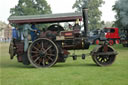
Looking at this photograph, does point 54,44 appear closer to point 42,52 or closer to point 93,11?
point 42,52

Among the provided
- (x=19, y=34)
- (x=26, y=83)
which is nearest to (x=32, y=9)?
(x=19, y=34)

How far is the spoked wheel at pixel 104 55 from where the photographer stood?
9.29 metres

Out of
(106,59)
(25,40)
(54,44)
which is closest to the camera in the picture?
(54,44)

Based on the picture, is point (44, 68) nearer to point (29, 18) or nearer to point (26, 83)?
point (29, 18)

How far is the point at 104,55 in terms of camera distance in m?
9.43

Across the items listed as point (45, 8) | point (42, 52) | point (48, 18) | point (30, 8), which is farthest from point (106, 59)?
point (45, 8)

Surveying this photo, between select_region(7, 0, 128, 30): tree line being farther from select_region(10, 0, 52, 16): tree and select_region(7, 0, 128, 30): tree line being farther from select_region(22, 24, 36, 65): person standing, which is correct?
select_region(22, 24, 36, 65): person standing

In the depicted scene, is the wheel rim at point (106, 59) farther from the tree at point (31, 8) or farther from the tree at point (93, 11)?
the tree at point (93, 11)

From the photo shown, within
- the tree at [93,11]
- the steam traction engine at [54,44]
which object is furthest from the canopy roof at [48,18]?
the tree at [93,11]

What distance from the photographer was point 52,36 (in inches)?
364

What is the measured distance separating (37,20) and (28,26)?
1.55 feet

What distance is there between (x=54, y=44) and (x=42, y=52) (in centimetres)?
57

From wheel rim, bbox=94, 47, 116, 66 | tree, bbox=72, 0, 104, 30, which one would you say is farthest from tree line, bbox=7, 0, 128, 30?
wheel rim, bbox=94, 47, 116, 66

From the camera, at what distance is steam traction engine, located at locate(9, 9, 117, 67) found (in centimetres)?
901
